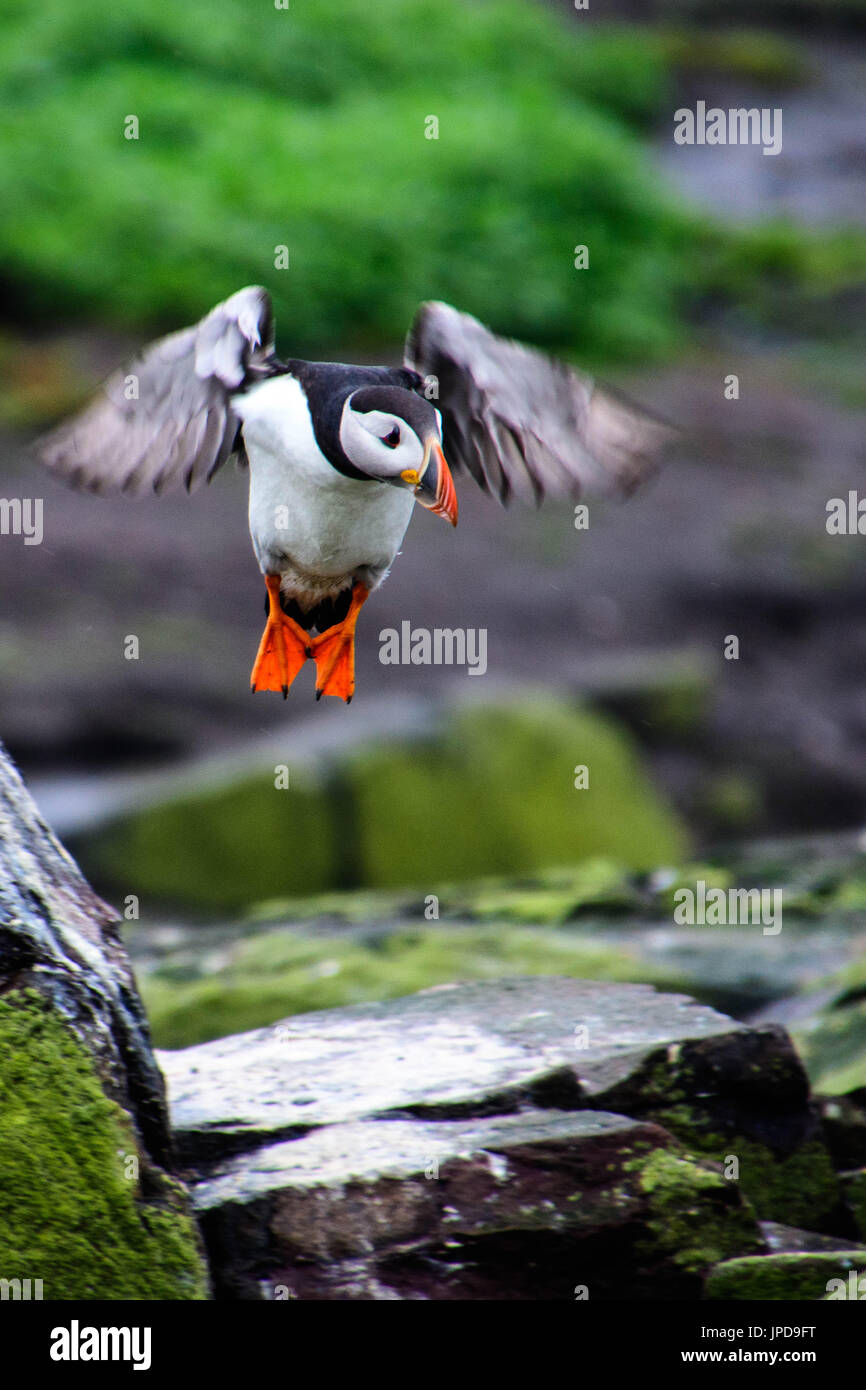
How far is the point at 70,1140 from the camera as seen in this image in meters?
3.48

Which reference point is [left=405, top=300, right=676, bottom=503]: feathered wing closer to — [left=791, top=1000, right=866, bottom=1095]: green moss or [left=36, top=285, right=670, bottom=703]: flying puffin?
[left=36, top=285, right=670, bottom=703]: flying puffin

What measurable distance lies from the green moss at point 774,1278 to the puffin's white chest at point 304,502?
210cm

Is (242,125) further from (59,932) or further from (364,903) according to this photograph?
(59,932)

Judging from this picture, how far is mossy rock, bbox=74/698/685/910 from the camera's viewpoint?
8.61 metres

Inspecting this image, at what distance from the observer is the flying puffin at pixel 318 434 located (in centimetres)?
425

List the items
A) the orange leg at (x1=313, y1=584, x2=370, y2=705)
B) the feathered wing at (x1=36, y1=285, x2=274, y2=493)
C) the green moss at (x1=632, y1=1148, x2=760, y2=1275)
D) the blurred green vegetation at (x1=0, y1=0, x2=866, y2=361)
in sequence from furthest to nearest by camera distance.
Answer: the blurred green vegetation at (x1=0, y1=0, x2=866, y2=361), the orange leg at (x1=313, y1=584, x2=370, y2=705), the feathered wing at (x1=36, y1=285, x2=274, y2=493), the green moss at (x1=632, y1=1148, x2=760, y2=1275)

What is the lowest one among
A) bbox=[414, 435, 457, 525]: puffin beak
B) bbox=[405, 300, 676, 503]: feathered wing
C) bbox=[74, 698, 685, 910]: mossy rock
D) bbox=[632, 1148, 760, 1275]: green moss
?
bbox=[632, 1148, 760, 1275]: green moss

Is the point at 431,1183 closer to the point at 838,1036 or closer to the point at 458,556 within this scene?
the point at 838,1036

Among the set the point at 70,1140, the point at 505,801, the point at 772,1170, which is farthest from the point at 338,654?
the point at 505,801

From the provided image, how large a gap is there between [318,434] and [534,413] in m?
0.71

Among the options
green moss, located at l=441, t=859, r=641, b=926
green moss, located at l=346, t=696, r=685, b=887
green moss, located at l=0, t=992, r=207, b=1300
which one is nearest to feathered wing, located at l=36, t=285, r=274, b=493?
green moss, located at l=0, t=992, r=207, b=1300

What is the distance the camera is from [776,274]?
60.8 ft

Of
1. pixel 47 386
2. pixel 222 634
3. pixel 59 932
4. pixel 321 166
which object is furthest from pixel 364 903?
pixel 321 166

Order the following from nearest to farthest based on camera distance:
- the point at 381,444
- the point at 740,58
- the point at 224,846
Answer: the point at 381,444 → the point at 224,846 → the point at 740,58
